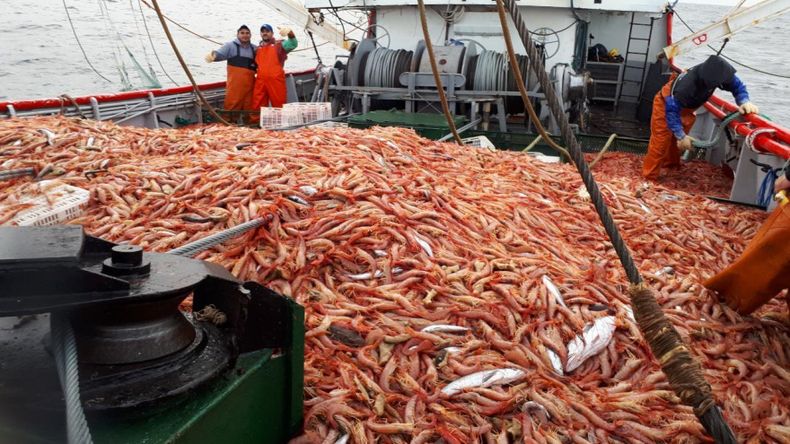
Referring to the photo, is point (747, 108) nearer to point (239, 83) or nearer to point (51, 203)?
point (51, 203)

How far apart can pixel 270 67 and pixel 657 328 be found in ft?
35.1

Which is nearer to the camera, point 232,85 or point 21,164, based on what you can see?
point 21,164

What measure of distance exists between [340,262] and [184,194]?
1.53 m

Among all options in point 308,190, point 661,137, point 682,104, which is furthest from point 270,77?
point 308,190

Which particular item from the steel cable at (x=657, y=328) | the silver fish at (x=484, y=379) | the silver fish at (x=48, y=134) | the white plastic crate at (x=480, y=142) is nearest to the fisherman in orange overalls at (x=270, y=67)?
the white plastic crate at (x=480, y=142)

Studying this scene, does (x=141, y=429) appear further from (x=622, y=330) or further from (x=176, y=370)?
(x=622, y=330)

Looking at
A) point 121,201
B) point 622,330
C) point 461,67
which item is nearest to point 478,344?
point 622,330

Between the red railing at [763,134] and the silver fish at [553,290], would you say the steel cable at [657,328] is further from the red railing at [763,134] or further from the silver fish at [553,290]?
the red railing at [763,134]

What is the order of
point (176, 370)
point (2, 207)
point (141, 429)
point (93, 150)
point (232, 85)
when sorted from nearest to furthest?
point (141, 429) < point (176, 370) < point (2, 207) < point (93, 150) < point (232, 85)

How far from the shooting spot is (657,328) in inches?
92.6

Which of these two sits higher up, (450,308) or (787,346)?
(450,308)

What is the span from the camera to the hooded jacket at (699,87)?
324 inches

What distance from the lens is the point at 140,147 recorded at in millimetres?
6125

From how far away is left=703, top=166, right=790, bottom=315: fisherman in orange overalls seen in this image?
3650 millimetres
